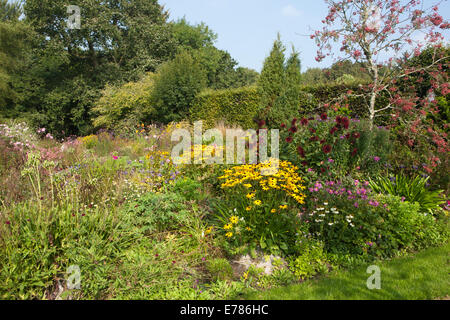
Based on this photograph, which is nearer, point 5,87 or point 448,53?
point 448,53

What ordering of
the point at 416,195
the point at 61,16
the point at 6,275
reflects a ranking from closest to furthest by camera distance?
the point at 6,275 < the point at 416,195 < the point at 61,16

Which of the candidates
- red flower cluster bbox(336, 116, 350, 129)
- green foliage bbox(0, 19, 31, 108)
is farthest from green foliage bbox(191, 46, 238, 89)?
red flower cluster bbox(336, 116, 350, 129)

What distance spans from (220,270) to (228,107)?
9806 millimetres

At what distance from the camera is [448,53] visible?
7137 millimetres

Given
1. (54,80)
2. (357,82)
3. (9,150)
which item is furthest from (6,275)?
(54,80)

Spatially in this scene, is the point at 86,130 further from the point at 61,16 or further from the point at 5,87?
the point at 61,16

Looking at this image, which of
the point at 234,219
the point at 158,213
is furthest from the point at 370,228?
the point at 158,213

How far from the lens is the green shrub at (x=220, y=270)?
3.21m

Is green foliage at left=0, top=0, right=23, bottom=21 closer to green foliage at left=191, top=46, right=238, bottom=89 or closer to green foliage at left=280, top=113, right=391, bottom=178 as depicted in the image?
green foliage at left=191, top=46, right=238, bottom=89

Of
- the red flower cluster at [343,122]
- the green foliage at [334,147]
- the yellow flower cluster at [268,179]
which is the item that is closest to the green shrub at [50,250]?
the yellow flower cluster at [268,179]

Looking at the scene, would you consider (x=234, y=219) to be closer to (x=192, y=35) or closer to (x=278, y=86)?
(x=278, y=86)

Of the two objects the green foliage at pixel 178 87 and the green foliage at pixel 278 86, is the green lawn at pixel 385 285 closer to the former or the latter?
the green foliage at pixel 278 86

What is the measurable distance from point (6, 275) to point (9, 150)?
470 cm

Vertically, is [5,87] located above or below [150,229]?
above
